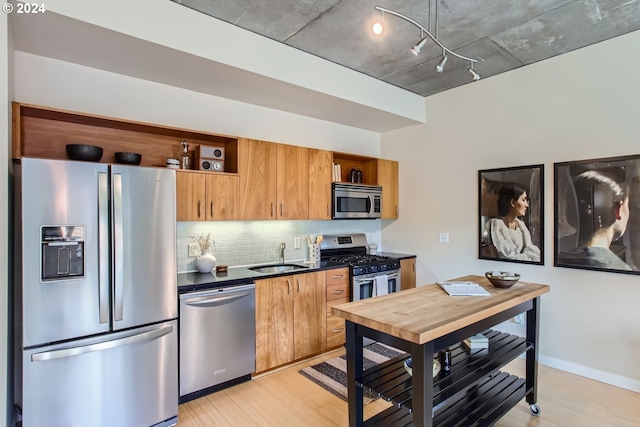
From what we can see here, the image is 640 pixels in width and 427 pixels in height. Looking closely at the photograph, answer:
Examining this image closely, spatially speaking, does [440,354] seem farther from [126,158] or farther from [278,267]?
[126,158]

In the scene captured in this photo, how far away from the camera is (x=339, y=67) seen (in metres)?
3.41

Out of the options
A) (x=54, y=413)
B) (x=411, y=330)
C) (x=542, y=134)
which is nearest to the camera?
(x=411, y=330)

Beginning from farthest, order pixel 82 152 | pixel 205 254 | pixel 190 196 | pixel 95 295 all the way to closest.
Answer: pixel 205 254, pixel 190 196, pixel 82 152, pixel 95 295

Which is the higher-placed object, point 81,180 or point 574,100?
point 574,100

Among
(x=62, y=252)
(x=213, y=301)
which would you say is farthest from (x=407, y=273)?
(x=62, y=252)

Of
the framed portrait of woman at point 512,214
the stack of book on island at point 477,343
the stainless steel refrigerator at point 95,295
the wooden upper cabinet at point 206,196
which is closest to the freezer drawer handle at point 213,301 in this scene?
the stainless steel refrigerator at point 95,295

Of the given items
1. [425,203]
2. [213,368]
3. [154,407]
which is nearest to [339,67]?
[425,203]

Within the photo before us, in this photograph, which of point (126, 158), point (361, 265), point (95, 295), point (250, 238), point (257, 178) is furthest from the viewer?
point (361, 265)

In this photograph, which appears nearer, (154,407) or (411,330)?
(411,330)

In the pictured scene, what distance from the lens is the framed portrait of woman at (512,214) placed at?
3.33m

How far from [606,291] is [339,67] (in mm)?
3198

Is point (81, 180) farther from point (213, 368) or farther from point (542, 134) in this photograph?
point (542, 134)

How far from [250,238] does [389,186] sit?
2.04m

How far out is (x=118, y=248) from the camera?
2.15 meters
